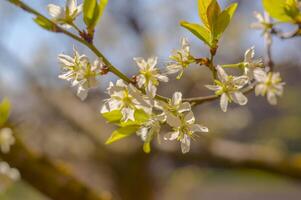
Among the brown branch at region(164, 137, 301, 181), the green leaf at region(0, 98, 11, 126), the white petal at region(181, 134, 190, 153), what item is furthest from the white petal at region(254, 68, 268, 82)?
the brown branch at region(164, 137, 301, 181)

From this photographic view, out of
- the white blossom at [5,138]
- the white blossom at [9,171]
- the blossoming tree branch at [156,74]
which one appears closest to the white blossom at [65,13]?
the blossoming tree branch at [156,74]

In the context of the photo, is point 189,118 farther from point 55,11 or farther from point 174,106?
point 55,11

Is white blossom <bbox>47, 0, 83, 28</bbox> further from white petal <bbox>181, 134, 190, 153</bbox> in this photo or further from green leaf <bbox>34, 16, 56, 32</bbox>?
white petal <bbox>181, 134, 190, 153</bbox>

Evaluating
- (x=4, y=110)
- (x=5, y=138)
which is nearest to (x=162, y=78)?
(x=4, y=110)

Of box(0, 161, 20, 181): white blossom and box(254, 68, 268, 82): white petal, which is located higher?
box(254, 68, 268, 82): white petal

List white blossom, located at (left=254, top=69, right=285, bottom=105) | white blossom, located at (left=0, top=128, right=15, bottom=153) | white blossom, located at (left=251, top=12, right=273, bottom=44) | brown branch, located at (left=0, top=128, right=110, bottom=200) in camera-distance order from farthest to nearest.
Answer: brown branch, located at (left=0, top=128, right=110, bottom=200), white blossom, located at (left=0, top=128, right=15, bottom=153), white blossom, located at (left=251, top=12, right=273, bottom=44), white blossom, located at (left=254, top=69, right=285, bottom=105)

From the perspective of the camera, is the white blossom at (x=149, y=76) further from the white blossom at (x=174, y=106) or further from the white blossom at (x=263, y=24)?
the white blossom at (x=263, y=24)

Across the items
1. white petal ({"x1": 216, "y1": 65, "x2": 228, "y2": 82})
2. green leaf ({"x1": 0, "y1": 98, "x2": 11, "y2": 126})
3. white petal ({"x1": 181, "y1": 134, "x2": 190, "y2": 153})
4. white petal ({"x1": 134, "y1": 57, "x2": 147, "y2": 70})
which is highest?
white petal ({"x1": 216, "y1": 65, "x2": 228, "y2": 82})
